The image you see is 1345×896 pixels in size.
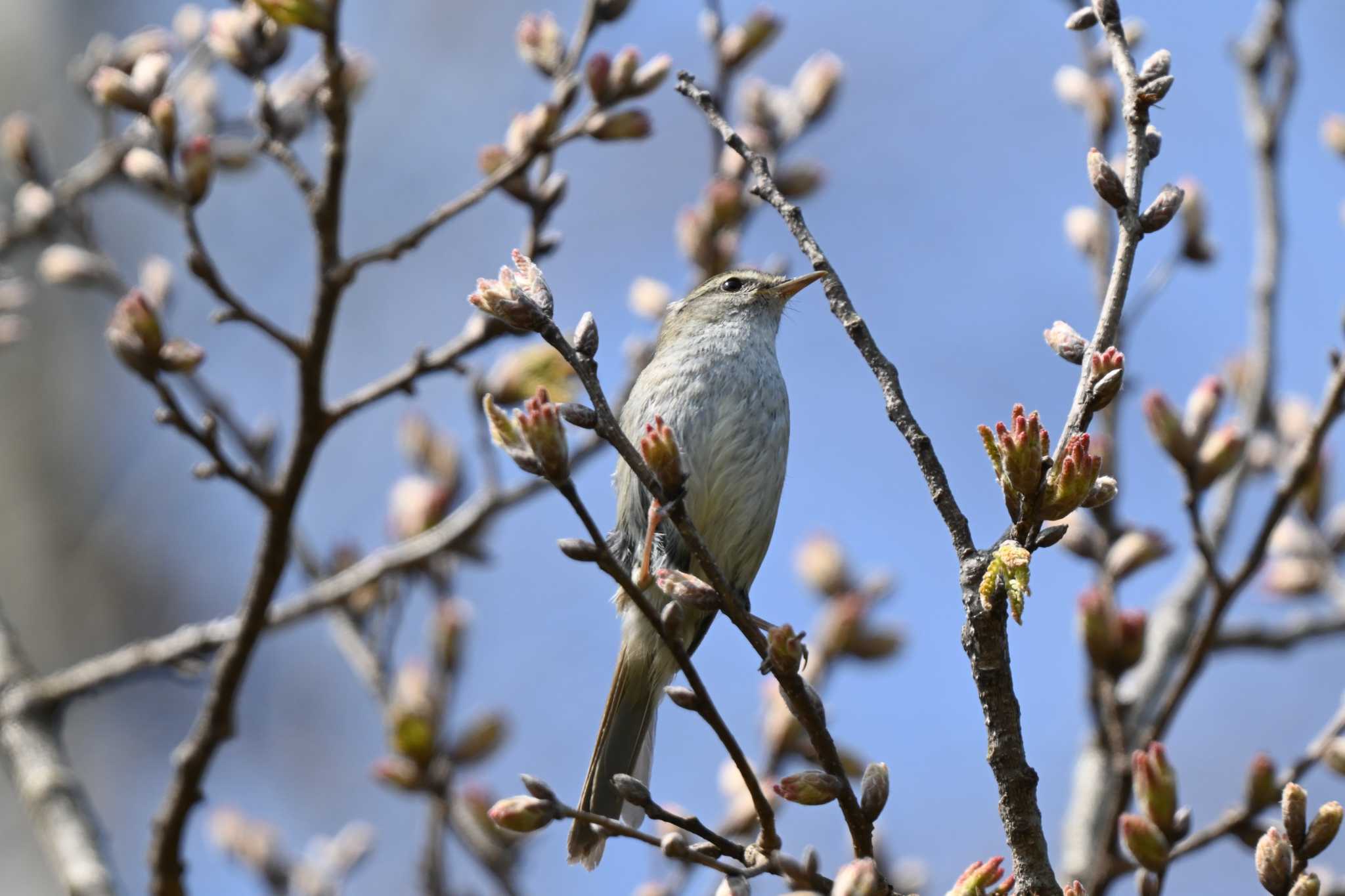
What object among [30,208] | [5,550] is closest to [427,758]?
[30,208]

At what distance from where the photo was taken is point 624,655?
345 cm

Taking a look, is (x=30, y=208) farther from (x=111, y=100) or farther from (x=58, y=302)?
(x=58, y=302)

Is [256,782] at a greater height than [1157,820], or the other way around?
[256,782]

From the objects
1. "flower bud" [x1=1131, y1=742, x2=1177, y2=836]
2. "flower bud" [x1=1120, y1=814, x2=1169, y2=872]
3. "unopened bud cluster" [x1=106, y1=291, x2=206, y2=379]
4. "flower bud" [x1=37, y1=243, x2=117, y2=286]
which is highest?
"flower bud" [x1=37, y1=243, x2=117, y2=286]

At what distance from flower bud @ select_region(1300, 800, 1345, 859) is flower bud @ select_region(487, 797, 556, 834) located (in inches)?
38.1

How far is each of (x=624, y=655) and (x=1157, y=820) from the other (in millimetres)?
1615

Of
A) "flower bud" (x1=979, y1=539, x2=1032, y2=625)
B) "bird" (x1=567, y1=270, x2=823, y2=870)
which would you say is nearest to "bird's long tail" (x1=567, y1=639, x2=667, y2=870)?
"bird" (x1=567, y1=270, x2=823, y2=870)

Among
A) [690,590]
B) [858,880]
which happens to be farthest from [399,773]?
[858,880]

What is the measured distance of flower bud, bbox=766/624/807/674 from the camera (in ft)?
5.76

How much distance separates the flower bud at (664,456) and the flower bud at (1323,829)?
915 millimetres

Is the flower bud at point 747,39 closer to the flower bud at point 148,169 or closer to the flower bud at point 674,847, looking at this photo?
the flower bud at point 148,169

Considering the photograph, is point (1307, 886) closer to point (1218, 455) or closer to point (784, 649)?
point (784, 649)

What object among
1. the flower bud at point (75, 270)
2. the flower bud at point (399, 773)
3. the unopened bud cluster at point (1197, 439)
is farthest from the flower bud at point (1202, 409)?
the flower bud at point (75, 270)

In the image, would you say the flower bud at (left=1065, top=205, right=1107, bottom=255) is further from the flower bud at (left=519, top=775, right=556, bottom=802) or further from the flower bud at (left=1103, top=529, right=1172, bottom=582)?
the flower bud at (left=519, top=775, right=556, bottom=802)
